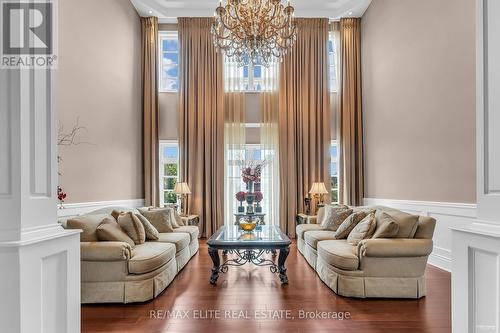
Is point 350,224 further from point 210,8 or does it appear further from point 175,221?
point 210,8

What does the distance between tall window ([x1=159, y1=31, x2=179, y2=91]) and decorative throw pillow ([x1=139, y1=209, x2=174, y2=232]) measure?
3.55 m

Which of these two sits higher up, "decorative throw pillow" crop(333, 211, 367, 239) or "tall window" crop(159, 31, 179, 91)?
"tall window" crop(159, 31, 179, 91)

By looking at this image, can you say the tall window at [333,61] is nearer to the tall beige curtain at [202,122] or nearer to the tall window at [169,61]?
the tall beige curtain at [202,122]

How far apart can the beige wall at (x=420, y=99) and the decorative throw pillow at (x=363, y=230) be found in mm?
1269

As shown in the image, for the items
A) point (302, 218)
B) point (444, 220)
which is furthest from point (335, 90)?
point (444, 220)

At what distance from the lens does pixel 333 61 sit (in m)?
7.91

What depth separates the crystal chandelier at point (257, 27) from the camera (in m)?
4.91

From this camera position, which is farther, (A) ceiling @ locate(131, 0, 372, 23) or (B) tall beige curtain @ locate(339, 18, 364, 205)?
(B) tall beige curtain @ locate(339, 18, 364, 205)

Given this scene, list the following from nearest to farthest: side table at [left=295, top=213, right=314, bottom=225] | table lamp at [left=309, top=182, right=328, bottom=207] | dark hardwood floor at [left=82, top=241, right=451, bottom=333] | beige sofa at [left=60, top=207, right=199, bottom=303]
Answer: dark hardwood floor at [left=82, top=241, right=451, bottom=333]
beige sofa at [left=60, top=207, right=199, bottom=303]
side table at [left=295, top=213, right=314, bottom=225]
table lamp at [left=309, top=182, right=328, bottom=207]

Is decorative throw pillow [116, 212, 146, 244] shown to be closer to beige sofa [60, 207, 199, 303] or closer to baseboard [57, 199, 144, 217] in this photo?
beige sofa [60, 207, 199, 303]

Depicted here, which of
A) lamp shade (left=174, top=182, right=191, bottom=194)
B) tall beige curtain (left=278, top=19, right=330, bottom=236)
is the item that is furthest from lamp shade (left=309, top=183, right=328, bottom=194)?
lamp shade (left=174, top=182, right=191, bottom=194)

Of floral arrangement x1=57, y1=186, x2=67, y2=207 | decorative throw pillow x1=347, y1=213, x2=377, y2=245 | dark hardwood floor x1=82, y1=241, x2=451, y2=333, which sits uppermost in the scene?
floral arrangement x1=57, y1=186, x2=67, y2=207

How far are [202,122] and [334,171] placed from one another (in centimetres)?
327

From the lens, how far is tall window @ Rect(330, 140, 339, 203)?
7.83 meters
